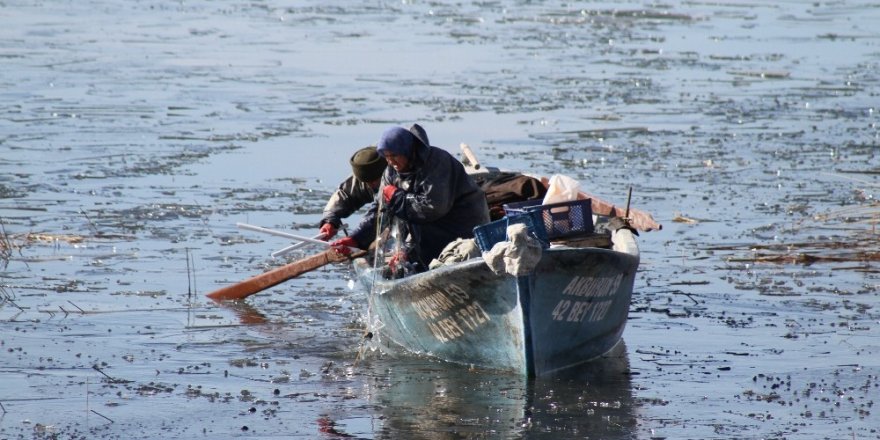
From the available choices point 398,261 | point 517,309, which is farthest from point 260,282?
point 517,309

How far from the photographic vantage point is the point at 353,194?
11.1 m

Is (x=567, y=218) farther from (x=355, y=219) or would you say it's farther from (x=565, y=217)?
(x=355, y=219)

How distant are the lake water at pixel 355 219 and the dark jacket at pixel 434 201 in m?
0.84

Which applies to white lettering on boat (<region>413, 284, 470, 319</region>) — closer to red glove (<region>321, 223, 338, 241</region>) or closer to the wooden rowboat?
the wooden rowboat

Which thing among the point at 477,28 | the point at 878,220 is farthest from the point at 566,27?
the point at 878,220

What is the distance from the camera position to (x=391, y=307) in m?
9.87

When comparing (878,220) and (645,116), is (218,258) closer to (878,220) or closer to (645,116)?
(878,220)

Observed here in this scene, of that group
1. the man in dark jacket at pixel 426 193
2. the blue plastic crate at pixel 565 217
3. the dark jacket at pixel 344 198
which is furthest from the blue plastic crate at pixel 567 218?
the dark jacket at pixel 344 198

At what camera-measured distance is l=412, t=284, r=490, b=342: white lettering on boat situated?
904cm

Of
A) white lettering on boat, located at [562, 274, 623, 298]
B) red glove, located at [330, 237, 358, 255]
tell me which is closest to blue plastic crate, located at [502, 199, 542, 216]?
white lettering on boat, located at [562, 274, 623, 298]

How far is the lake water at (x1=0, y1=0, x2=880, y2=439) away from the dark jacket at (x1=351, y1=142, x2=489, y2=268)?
840 mm

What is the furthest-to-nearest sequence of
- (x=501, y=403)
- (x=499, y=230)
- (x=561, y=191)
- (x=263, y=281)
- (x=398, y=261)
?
(x=263, y=281), (x=561, y=191), (x=398, y=261), (x=499, y=230), (x=501, y=403)

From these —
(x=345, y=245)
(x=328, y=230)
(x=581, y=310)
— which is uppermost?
(x=328, y=230)

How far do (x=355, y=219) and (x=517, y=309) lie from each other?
6015mm
